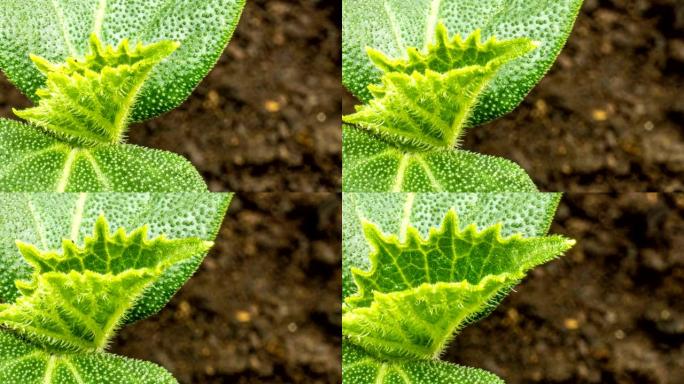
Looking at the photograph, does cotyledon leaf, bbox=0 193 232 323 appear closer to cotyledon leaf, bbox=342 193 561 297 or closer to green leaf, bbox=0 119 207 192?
green leaf, bbox=0 119 207 192

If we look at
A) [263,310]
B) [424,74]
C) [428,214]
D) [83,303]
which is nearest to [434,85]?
[424,74]

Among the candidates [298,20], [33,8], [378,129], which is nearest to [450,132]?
[378,129]

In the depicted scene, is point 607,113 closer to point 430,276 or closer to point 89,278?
point 430,276

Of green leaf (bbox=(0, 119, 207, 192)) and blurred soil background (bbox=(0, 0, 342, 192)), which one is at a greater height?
blurred soil background (bbox=(0, 0, 342, 192))

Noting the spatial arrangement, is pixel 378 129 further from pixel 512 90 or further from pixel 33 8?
pixel 33 8

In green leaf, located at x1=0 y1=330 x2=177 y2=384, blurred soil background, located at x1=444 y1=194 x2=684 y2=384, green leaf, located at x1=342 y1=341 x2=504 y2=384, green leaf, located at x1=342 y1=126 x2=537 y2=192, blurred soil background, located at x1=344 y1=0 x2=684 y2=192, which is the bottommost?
green leaf, located at x1=0 y1=330 x2=177 y2=384

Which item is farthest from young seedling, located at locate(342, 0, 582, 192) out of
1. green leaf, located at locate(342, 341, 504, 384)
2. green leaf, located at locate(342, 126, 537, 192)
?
green leaf, located at locate(342, 341, 504, 384)

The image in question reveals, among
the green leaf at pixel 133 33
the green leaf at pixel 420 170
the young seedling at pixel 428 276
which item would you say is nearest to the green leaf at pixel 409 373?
the young seedling at pixel 428 276
